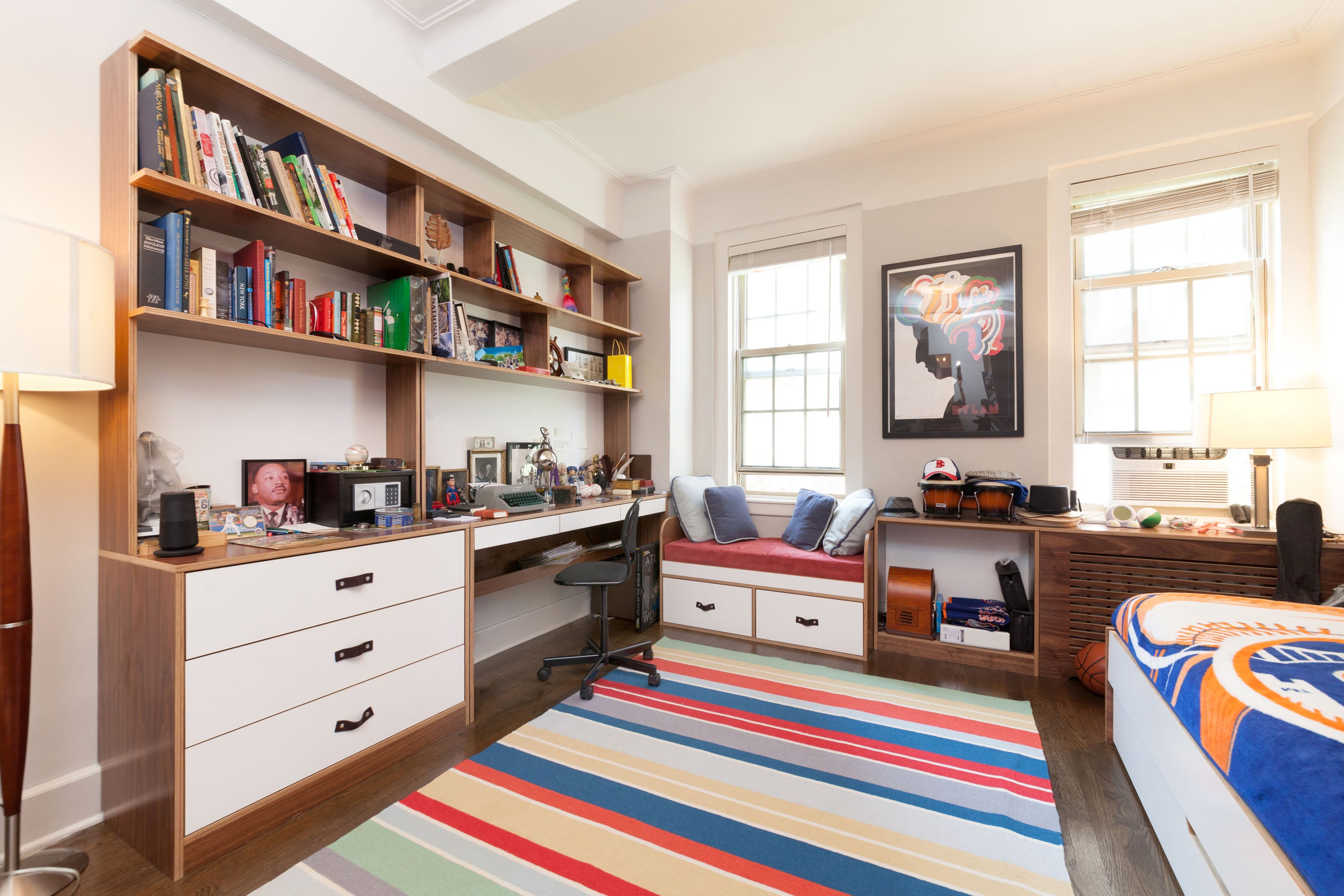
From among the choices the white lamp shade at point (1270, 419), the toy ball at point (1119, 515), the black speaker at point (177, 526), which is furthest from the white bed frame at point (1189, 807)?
the black speaker at point (177, 526)

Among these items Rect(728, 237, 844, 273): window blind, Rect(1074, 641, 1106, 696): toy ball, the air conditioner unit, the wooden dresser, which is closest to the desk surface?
the wooden dresser

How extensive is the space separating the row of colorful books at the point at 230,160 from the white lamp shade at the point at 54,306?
0.39 metres

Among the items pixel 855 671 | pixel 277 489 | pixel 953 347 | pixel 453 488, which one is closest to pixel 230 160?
pixel 277 489

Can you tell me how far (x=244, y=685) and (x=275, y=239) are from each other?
158 cm

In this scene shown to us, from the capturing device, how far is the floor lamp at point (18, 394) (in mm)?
1312

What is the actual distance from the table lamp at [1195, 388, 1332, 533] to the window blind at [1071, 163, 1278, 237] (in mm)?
1158

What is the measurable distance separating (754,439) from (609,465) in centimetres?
113

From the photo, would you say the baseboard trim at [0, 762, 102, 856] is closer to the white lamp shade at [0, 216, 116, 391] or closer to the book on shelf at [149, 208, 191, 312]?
the white lamp shade at [0, 216, 116, 391]

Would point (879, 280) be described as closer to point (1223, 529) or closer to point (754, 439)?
point (754, 439)

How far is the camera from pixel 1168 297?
3090mm

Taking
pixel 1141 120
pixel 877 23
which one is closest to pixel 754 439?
pixel 877 23

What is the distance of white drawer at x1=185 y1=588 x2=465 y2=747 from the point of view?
5.04ft

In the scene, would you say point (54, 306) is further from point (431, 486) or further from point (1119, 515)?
point (1119, 515)

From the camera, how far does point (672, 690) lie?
268 cm
